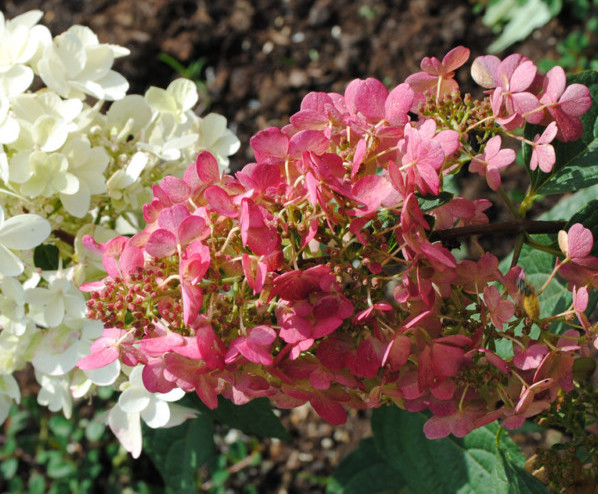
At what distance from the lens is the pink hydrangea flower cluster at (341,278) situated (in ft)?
2.39

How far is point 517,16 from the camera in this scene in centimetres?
230

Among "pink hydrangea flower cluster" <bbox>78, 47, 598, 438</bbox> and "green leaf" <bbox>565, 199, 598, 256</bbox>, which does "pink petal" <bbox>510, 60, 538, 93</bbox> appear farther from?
"green leaf" <bbox>565, 199, 598, 256</bbox>

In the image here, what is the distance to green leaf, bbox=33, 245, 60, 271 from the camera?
110 cm

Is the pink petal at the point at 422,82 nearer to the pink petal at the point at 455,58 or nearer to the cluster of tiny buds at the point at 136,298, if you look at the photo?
the pink petal at the point at 455,58

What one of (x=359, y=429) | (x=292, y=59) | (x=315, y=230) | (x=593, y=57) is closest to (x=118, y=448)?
(x=359, y=429)

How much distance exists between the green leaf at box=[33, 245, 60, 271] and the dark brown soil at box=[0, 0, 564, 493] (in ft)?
4.30

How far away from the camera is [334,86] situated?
7.99 feet

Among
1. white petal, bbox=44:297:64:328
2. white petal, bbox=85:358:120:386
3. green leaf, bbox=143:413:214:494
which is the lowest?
green leaf, bbox=143:413:214:494

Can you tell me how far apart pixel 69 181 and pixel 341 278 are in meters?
0.48

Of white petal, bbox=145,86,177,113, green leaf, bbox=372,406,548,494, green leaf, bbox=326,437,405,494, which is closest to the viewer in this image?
white petal, bbox=145,86,177,113

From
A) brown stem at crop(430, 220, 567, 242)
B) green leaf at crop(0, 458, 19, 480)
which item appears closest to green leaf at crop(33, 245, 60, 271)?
brown stem at crop(430, 220, 567, 242)

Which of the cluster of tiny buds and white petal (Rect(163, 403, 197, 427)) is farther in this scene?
white petal (Rect(163, 403, 197, 427))

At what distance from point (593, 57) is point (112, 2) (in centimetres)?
179

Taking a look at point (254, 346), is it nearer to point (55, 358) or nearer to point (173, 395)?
point (173, 395)
